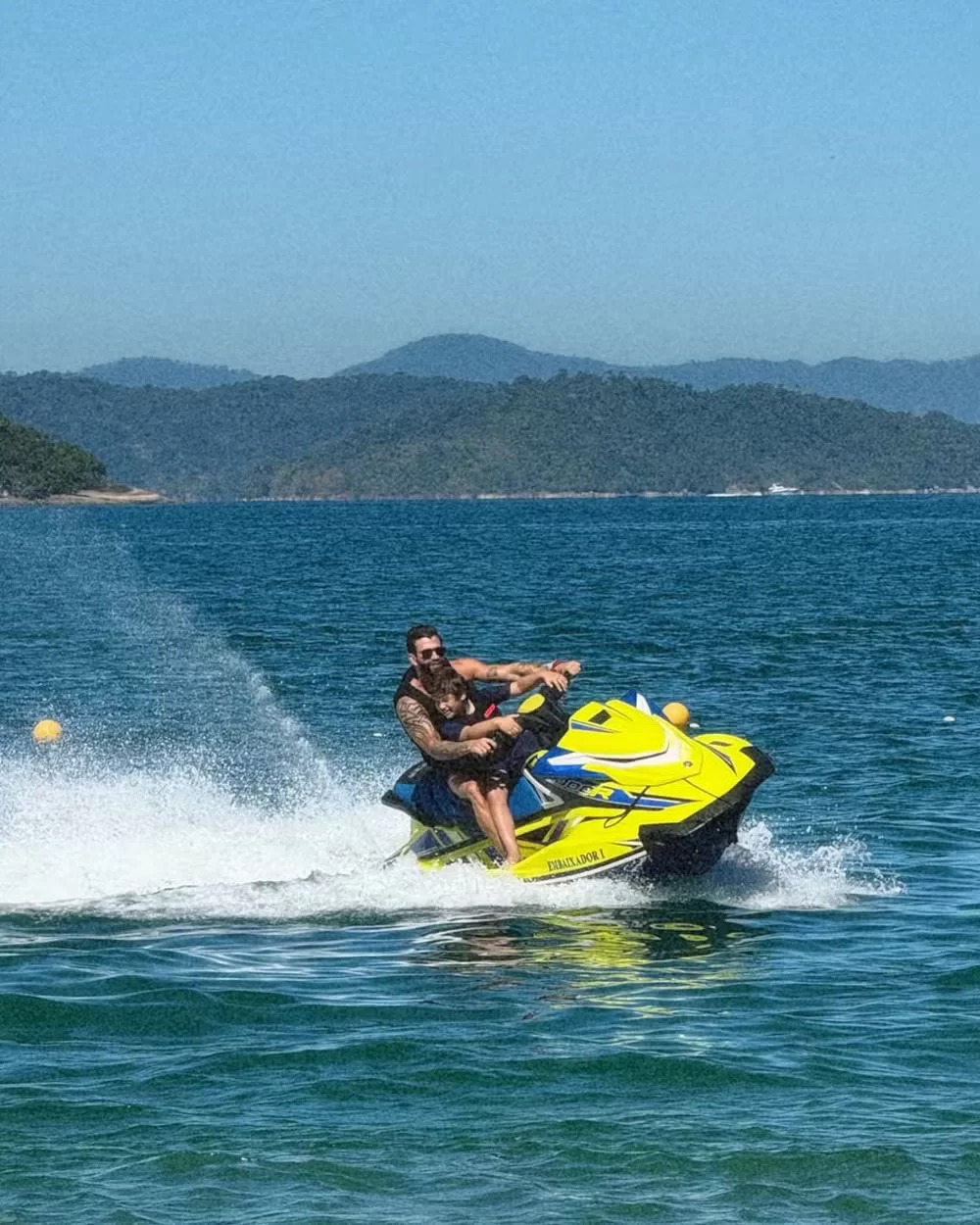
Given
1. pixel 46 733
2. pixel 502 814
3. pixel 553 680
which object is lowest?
pixel 46 733

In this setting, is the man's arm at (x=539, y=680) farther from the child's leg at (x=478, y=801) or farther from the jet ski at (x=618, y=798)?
the child's leg at (x=478, y=801)

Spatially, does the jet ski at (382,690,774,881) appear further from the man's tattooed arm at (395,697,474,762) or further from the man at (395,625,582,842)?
the man's tattooed arm at (395,697,474,762)

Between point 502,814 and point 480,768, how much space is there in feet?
0.90

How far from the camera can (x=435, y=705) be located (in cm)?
1202

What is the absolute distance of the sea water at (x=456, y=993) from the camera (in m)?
7.53

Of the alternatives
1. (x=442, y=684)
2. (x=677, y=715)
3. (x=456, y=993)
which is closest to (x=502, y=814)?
(x=442, y=684)

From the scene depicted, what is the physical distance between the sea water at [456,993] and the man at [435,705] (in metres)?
0.43

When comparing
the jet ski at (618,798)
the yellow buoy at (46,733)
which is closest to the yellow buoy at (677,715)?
the jet ski at (618,798)

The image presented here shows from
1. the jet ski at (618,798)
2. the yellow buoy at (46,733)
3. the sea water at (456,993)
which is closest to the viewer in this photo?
the sea water at (456,993)

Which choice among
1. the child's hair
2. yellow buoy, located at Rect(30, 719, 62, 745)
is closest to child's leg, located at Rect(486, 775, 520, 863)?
the child's hair

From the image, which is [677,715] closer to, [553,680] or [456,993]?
[553,680]

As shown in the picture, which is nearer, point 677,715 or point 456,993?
point 456,993

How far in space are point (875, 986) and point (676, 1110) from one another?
7.05 feet

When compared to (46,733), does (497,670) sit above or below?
above
